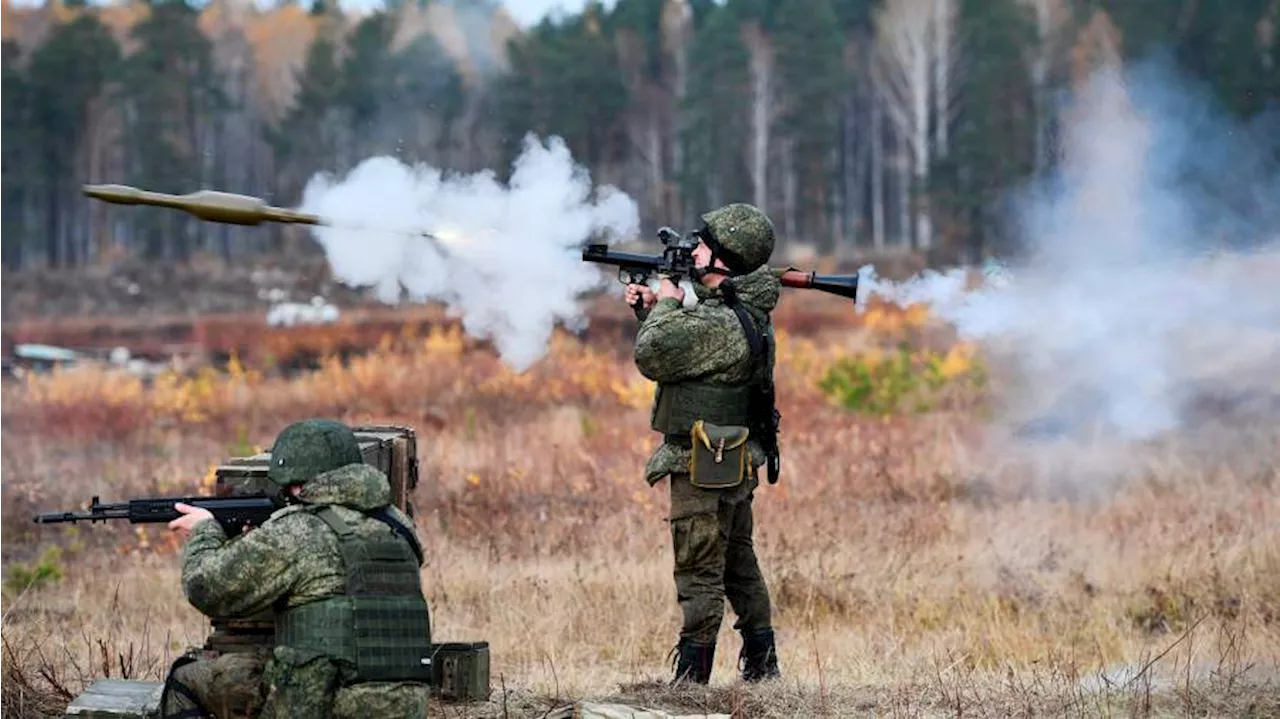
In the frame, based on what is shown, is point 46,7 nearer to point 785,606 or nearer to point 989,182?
point 989,182

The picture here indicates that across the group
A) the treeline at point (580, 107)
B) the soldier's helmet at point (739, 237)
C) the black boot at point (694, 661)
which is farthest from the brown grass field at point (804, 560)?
the treeline at point (580, 107)

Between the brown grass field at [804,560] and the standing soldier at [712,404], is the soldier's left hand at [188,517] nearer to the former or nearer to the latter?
the brown grass field at [804,560]

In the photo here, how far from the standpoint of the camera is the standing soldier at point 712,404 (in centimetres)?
778

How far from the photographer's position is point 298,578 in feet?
18.7

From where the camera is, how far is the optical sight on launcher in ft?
20.8

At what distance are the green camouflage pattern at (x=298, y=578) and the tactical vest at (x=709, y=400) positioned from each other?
2.30 m

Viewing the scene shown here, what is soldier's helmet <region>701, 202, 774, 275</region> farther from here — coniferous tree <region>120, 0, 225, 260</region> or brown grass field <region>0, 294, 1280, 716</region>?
coniferous tree <region>120, 0, 225, 260</region>

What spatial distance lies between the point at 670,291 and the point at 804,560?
349cm

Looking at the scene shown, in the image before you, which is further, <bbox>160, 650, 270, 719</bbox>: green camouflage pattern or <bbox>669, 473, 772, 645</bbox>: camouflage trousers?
<bbox>669, 473, 772, 645</bbox>: camouflage trousers

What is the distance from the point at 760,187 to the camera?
42562mm

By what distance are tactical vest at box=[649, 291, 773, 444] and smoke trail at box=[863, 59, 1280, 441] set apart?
16.0ft

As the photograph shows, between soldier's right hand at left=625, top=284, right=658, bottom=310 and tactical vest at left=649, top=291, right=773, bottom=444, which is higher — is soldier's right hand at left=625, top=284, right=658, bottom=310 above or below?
above

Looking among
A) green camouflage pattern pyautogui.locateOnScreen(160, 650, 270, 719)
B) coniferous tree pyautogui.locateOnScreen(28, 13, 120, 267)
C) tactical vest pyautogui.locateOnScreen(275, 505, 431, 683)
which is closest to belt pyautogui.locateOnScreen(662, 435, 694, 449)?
tactical vest pyautogui.locateOnScreen(275, 505, 431, 683)

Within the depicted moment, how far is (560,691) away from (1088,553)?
483 centimetres
